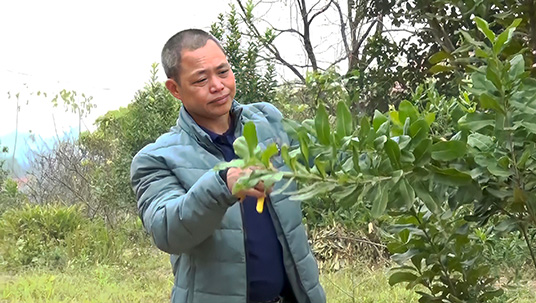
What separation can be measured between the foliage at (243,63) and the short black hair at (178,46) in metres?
1.99

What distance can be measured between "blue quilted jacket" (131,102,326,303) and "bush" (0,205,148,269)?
2640 mm

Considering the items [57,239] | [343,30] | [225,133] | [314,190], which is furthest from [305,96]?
[314,190]

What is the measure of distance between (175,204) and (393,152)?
530 millimetres

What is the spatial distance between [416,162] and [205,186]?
1.35 feet

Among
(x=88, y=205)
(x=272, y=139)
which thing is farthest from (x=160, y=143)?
(x=88, y=205)

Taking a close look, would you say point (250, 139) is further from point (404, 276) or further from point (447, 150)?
point (404, 276)

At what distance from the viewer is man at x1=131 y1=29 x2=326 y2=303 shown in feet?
3.75

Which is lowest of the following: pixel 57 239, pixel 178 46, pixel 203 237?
pixel 57 239

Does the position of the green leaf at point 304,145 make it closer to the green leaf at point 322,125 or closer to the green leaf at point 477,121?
the green leaf at point 322,125

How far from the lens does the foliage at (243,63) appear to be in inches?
127

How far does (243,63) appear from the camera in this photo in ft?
10.7

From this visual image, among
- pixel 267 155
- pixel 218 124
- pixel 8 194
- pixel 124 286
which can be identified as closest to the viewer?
pixel 267 155

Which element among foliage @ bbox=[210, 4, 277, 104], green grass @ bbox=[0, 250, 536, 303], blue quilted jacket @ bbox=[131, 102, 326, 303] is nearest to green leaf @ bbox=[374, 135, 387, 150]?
blue quilted jacket @ bbox=[131, 102, 326, 303]

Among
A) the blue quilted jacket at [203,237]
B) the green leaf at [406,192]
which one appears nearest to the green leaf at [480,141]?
the green leaf at [406,192]
